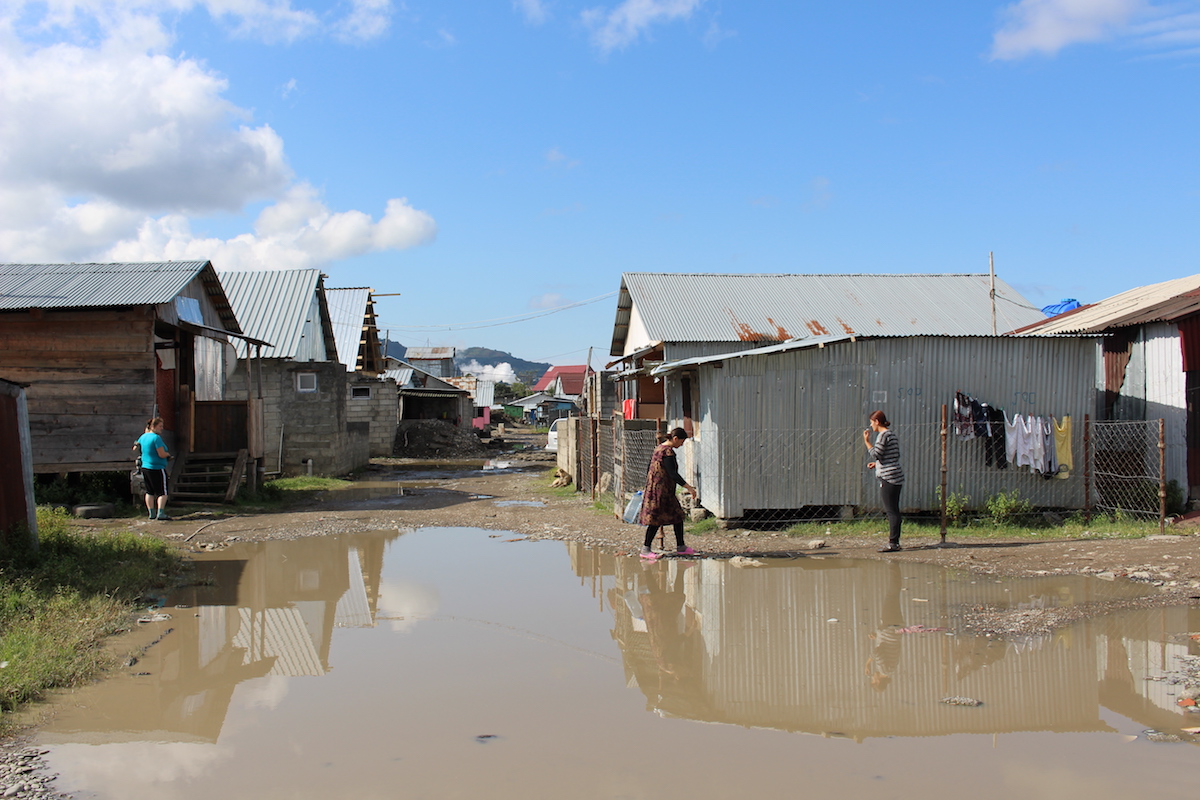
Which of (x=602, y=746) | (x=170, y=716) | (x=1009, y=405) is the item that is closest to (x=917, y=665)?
(x=602, y=746)

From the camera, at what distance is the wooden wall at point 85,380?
547 inches

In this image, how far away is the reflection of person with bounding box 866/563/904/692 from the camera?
538cm

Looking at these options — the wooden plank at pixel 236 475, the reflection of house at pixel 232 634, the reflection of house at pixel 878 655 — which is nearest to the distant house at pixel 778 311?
the wooden plank at pixel 236 475

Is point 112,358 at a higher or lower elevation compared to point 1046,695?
higher

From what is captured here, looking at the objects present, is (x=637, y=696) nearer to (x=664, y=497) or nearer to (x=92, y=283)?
(x=664, y=497)

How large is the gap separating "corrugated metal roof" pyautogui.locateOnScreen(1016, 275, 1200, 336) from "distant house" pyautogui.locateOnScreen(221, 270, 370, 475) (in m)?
16.5

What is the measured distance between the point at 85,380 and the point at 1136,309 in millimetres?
16914

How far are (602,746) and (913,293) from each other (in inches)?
837

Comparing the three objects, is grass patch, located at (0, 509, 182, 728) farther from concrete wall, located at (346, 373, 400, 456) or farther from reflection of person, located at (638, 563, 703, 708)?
concrete wall, located at (346, 373, 400, 456)

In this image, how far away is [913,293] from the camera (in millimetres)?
23188

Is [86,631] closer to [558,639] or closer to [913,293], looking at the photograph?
[558,639]

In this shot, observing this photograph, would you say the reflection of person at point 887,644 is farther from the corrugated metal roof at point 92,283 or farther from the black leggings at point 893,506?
the corrugated metal roof at point 92,283

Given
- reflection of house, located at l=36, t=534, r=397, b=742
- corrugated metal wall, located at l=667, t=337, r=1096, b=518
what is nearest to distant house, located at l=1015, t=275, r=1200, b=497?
corrugated metal wall, located at l=667, t=337, r=1096, b=518

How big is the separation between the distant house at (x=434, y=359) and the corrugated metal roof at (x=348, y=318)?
108ft
